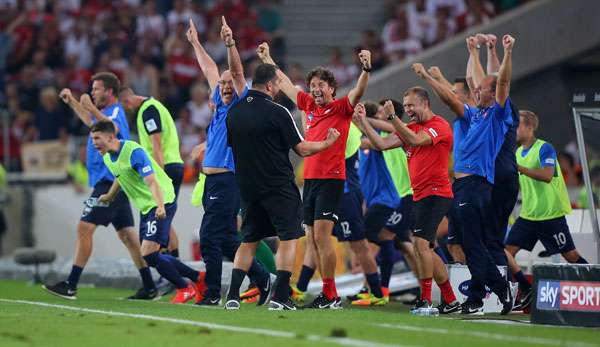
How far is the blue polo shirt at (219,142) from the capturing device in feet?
45.6

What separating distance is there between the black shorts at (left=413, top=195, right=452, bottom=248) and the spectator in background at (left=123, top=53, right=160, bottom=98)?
12.8 m

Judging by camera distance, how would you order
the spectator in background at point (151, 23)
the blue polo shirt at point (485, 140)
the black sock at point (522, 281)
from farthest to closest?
1. the spectator in background at point (151, 23)
2. the black sock at point (522, 281)
3. the blue polo shirt at point (485, 140)

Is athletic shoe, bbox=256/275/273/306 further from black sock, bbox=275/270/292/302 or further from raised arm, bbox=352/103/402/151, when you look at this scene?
raised arm, bbox=352/103/402/151

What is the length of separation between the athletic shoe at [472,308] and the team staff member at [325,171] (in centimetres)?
131

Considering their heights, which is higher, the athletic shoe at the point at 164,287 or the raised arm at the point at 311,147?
the raised arm at the point at 311,147

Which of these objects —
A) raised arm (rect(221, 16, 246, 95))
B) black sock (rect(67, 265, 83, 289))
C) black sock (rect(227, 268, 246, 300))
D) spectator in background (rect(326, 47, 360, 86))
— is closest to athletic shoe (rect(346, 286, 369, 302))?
black sock (rect(227, 268, 246, 300))

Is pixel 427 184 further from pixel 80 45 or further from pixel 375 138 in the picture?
pixel 80 45

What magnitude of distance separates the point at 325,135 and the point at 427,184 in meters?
1.16

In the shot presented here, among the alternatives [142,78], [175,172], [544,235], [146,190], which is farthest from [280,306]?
[142,78]

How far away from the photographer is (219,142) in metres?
13.9

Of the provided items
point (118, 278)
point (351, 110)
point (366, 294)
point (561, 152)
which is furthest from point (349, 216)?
point (561, 152)

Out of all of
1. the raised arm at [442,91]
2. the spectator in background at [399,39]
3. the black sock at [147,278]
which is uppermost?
the spectator in background at [399,39]

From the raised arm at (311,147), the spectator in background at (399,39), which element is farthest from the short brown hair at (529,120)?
the spectator in background at (399,39)

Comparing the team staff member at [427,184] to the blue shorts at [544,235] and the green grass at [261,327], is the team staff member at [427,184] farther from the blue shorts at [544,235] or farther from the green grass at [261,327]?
the blue shorts at [544,235]
